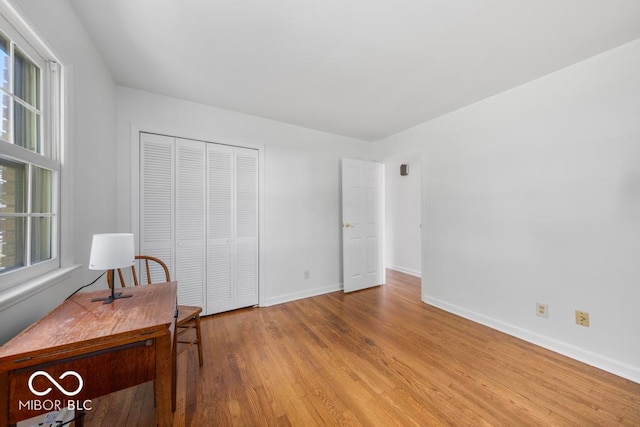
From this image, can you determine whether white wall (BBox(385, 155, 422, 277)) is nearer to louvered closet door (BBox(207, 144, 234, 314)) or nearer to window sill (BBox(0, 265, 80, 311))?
louvered closet door (BBox(207, 144, 234, 314))

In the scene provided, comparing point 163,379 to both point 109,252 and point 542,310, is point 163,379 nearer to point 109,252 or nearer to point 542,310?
point 109,252

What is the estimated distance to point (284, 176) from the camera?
326 centimetres

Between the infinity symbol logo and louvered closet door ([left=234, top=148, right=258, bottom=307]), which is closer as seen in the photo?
the infinity symbol logo

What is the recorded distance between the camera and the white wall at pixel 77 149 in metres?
1.13

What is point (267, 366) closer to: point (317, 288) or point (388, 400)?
point (388, 400)

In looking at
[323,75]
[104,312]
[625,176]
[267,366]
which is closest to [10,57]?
[104,312]

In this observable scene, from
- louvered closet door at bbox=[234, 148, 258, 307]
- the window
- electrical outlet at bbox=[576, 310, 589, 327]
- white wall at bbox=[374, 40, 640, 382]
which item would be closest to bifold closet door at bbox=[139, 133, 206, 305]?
louvered closet door at bbox=[234, 148, 258, 307]

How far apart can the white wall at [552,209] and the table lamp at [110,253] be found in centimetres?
307

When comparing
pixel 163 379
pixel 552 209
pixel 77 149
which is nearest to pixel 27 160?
pixel 77 149

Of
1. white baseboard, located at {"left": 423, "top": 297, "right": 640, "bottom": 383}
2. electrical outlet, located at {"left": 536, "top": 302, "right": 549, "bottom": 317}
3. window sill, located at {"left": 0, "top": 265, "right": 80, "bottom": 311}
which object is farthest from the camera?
electrical outlet, located at {"left": 536, "top": 302, "right": 549, "bottom": 317}

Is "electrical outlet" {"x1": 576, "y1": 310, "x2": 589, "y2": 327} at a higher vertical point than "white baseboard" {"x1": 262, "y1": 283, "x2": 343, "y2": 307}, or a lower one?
higher

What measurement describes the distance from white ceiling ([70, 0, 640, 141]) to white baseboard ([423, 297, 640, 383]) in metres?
2.34

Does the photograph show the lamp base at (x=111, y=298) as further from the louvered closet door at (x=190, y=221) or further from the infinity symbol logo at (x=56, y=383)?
the louvered closet door at (x=190, y=221)

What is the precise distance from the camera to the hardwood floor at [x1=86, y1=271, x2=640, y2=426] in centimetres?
142
